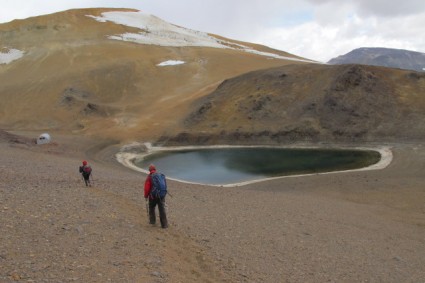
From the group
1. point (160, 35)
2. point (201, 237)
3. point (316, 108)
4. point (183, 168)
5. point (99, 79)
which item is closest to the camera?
point (201, 237)

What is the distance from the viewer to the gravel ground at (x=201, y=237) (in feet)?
34.4

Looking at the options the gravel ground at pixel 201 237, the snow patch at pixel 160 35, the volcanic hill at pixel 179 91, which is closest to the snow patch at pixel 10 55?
the volcanic hill at pixel 179 91

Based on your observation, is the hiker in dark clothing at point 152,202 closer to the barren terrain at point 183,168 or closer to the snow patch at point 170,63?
the barren terrain at point 183,168

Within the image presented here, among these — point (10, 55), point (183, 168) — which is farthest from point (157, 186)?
point (10, 55)

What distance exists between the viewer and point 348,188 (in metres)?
31.2

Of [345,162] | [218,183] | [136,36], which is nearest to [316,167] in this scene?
[345,162]

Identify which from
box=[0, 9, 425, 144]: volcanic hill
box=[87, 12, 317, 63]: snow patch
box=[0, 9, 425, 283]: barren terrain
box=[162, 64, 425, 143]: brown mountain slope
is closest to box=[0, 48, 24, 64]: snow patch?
box=[0, 9, 425, 144]: volcanic hill

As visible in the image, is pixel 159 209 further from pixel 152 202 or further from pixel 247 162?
pixel 247 162

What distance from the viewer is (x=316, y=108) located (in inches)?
2352

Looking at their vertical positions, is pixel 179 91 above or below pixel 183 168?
above

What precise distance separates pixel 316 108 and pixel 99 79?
46879 mm

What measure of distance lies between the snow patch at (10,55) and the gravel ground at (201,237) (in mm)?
88142

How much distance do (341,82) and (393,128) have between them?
12.0 meters

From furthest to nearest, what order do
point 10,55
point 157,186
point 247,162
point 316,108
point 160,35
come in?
point 160,35 → point 10,55 → point 316,108 → point 247,162 → point 157,186
